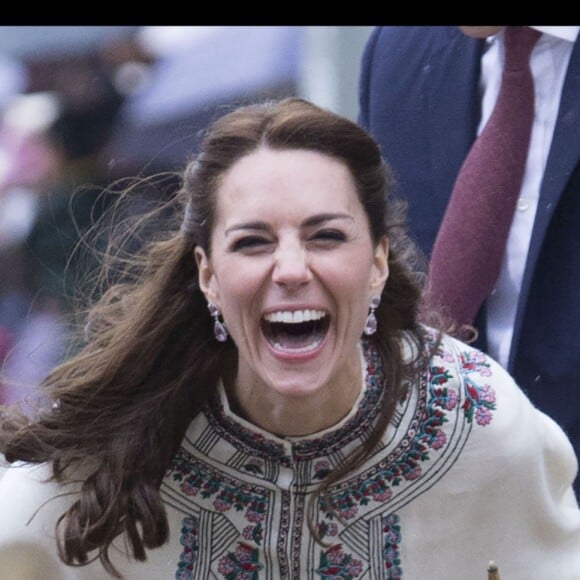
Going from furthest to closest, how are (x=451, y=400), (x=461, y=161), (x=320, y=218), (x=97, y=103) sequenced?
(x=97, y=103)
(x=461, y=161)
(x=451, y=400)
(x=320, y=218)

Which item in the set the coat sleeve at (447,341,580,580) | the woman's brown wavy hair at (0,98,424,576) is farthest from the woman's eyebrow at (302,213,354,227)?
the coat sleeve at (447,341,580,580)

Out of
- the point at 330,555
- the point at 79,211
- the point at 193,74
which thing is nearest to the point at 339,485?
the point at 330,555

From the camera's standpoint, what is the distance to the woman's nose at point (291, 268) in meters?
3.62

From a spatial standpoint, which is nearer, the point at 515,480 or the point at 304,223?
the point at 304,223

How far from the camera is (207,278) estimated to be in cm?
389

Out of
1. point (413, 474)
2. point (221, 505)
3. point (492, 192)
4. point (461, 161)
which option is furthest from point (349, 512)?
point (461, 161)

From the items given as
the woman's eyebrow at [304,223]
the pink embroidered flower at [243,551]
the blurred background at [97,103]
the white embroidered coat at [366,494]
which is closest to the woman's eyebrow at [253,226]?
the woman's eyebrow at [304,223]

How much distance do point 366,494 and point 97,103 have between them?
141 inches

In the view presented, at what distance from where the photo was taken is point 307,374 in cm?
371

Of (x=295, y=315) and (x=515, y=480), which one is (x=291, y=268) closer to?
(x=295, y=315)

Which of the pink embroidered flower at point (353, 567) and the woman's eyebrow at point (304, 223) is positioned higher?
the woman's eyebrow at point (304, 223)

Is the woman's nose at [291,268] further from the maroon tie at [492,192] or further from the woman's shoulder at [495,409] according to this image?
the maroon tie at [492,192]

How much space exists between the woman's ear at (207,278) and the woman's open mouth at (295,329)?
0.17 metres
